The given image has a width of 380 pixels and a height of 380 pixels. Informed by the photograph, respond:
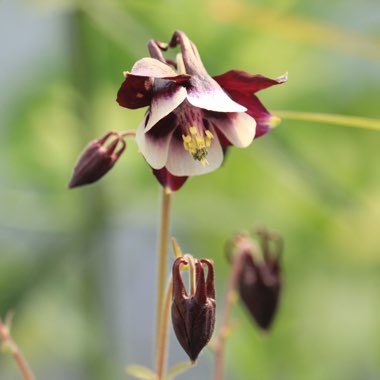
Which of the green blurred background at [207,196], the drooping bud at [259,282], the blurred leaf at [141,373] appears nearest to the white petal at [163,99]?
the blurred leaf at [141,373]

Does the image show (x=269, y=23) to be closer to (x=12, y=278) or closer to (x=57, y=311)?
(x=12, y=278)

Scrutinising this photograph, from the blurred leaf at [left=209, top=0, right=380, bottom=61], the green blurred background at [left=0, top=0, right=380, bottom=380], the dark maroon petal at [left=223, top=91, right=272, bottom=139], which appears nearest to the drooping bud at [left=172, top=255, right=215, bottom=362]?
the dark maroon petal at [left=223, top=91, right=272, bottom=139]

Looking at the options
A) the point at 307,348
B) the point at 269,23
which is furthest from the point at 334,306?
the point at 269,23

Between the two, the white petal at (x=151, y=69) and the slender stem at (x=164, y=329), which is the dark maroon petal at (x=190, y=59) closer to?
the white petal at (x=151, y=69)

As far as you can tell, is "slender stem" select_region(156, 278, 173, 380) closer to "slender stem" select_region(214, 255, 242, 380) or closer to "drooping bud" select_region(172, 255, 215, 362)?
"drooping bud" select_region(172, 255, 215, 362)

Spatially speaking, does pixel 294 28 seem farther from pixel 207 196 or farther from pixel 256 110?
pixel 207 196

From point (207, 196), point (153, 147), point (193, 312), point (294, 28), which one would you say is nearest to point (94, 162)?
point (153, 147)
